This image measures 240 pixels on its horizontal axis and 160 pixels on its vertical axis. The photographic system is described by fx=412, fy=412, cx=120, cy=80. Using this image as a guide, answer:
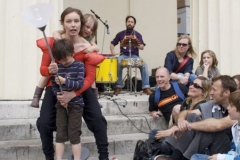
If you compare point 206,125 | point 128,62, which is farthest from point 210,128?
point 128,62

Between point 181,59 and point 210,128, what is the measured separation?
272 cm

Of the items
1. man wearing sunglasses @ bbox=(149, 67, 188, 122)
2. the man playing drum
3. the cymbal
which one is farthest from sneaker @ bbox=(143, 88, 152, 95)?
man wearing sunglasses @ bbox=(149, 67, 188, 122)

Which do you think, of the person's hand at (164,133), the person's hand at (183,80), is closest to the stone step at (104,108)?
the person's hand at (183,80)

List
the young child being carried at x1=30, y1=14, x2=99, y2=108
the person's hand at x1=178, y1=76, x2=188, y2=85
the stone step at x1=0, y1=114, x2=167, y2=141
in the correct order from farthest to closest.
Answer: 1. the person's hand at x1=178, y1=76, x2=188, y2=85
2. the stone step at x1=0, y1=114, x2=167, y2=141
3. the young child being carried at x1=30, y1=14, x2=99, y2=108

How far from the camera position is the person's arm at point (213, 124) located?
3869 millimetres

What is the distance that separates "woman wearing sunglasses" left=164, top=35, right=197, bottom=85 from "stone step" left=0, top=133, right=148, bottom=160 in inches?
58.6

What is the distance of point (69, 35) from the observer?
12.8 ft

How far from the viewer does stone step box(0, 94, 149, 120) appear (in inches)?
211

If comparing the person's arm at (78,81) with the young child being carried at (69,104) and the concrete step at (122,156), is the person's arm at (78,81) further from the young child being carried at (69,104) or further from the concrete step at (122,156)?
the concrete step at (122,156)

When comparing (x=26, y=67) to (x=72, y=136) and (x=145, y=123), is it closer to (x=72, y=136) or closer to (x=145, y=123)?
(x=145, y=123)

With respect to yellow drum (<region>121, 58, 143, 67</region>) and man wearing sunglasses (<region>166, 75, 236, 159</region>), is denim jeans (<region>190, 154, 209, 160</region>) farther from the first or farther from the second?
yellow drum (<region>121, 58, 143, 67</region>)

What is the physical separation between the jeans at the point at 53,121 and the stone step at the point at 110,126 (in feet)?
3.54

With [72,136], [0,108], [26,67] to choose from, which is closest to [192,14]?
[26,67]

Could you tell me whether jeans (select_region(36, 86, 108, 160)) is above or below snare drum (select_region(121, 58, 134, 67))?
below
